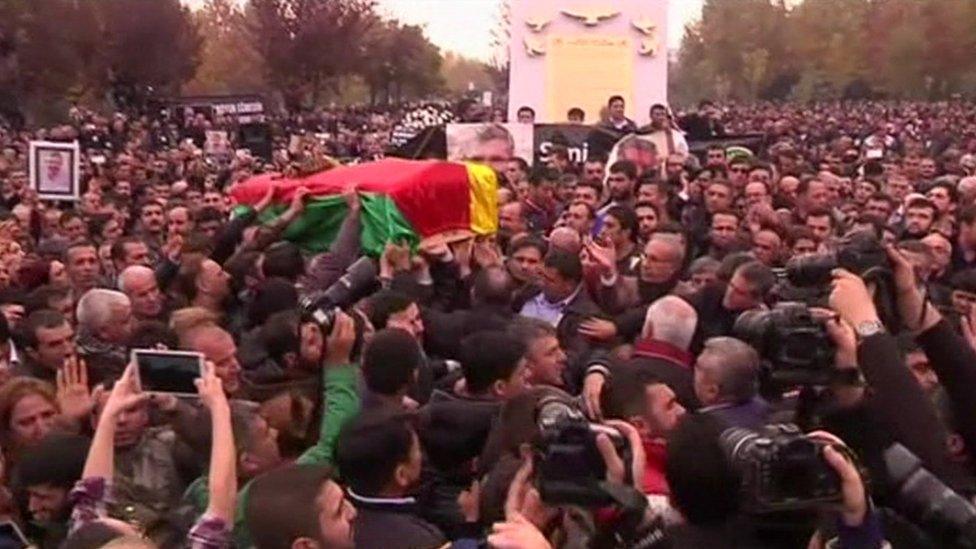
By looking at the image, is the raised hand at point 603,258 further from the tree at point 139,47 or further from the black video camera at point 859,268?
the tree at point 139,47

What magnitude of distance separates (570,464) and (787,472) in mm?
476

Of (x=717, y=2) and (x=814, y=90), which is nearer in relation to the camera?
(x=814, y=90)

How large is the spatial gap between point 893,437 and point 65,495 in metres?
2.50

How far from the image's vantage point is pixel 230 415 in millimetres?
5020

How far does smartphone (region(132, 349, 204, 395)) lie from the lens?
492 centimetres

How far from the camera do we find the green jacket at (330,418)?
4984 mm

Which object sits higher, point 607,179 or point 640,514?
point 607,179

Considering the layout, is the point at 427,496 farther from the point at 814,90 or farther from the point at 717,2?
the point at 717,2

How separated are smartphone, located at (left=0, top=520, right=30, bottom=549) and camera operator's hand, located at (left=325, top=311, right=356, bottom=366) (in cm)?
142

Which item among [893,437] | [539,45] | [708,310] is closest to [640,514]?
[893,437]

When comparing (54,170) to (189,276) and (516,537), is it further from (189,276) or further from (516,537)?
(516,537)

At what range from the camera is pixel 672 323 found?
619 centimetres

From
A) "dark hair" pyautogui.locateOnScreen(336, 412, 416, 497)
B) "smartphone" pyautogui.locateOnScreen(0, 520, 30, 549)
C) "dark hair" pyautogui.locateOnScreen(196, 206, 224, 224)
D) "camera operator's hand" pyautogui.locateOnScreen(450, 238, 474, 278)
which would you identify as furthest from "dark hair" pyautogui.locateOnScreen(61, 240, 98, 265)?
"dark hair" pyautogui.locateOnScreen(336, 412, 416, 497)

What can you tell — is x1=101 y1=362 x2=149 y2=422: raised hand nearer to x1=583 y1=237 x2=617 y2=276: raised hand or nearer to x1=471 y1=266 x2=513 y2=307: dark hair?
x1=471 y1=266 x2=513 y2=307: dark hair
